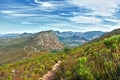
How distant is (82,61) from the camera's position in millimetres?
68438

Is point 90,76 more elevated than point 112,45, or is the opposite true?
point 112,45

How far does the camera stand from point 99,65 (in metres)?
69.7

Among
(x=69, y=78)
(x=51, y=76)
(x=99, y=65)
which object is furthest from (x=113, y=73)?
(x=51, y=76)

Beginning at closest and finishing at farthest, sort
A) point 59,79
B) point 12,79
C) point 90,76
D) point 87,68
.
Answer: point 90,76 → point 87,68 → point 59,79 → point 12,79

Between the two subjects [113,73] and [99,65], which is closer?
[113,73]

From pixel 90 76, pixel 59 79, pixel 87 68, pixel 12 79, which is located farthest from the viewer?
pixel 12 79

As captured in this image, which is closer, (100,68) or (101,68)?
(101,68)

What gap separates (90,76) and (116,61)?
1006 cm

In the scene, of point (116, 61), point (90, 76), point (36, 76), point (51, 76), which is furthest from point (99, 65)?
point (36, 76)

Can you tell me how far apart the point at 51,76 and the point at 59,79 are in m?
4.96

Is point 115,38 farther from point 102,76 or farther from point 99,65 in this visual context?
point 102,76

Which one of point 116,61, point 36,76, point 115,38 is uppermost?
point 115,38

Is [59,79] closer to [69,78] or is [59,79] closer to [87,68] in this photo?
[69,78]

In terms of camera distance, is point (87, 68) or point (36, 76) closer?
point (87, 68)
